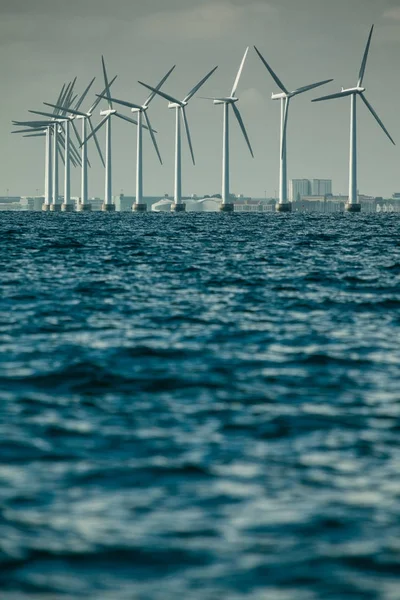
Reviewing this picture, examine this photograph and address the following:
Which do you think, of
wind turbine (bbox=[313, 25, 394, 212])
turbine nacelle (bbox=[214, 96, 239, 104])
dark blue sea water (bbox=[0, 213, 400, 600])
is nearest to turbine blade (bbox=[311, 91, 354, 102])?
wind turbine (bbox=[313, 25, 394, 212])

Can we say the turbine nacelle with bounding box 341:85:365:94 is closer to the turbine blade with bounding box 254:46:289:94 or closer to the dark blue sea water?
the turbine blade with bounding box 254:46:289:94

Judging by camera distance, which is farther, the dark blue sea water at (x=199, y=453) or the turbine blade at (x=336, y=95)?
the turbine blade at (x=336, y=95)

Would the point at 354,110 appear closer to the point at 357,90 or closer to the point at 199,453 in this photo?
the point at 357,90

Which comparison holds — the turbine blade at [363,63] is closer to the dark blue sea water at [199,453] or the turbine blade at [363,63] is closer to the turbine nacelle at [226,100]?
the turbine nacelle at [226,100]

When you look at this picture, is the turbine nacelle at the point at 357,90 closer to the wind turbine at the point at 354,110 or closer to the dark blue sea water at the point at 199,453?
the wind turbine at the point at 354,110

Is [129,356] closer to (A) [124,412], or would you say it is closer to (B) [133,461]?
(A) [124,412]

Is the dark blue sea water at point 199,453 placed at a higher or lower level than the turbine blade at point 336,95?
lower

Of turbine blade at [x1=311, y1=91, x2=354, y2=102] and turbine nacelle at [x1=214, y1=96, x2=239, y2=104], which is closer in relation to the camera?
turbine blade at [x1=311, y1=91, x2=354, y2=102]

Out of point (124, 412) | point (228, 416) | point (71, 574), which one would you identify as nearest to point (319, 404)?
point (228, 416)

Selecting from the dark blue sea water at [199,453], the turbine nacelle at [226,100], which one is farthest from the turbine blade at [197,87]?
the dark blue sea water at [199,453]
